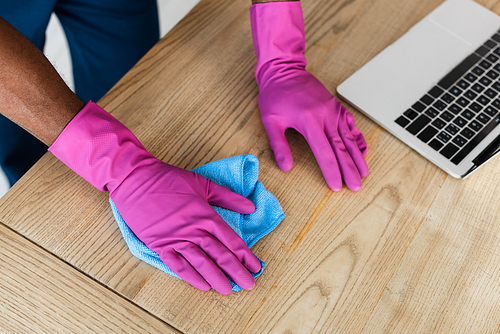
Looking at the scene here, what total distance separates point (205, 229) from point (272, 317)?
185mm

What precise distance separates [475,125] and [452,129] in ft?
0.18

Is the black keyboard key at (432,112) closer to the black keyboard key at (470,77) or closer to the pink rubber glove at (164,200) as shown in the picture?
the black keyboard key at (470,77)

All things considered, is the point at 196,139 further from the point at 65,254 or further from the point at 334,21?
the point at 334,21

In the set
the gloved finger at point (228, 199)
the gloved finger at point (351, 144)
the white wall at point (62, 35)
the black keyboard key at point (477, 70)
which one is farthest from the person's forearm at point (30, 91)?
the white wall at point (62, 35)

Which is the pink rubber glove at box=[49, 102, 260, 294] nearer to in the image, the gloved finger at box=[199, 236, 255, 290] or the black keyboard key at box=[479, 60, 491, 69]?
the gloved finger at box=[199, 236, 255, 290]

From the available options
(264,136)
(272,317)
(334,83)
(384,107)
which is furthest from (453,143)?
(272,317)

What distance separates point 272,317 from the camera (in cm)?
64

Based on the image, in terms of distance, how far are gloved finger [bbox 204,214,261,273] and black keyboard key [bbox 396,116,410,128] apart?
43 cm

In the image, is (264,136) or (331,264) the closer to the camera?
(331,264)

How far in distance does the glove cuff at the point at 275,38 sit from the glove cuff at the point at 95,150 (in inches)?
13.4

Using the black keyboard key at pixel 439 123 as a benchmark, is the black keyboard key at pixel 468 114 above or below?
below

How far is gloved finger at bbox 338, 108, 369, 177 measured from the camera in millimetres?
769

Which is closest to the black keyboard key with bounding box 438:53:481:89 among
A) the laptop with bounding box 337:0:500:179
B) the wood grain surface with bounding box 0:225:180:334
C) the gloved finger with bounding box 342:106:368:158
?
the laptop with bounding box 337:0:500:179

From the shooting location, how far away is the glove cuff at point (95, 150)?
0.71 metres
